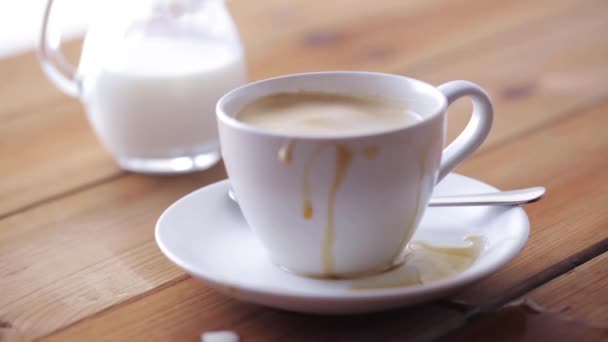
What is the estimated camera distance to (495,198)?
2.34ft

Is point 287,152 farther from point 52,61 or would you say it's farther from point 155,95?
point 52,61

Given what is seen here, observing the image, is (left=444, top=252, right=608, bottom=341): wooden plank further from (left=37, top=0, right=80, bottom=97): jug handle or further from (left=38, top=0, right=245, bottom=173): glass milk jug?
(left=37, top=0, right=80, bottom=97): jug handle

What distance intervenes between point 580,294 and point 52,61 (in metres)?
0.64

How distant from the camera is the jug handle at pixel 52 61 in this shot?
0.97 meters

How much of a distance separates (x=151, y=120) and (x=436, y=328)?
462 millimetres

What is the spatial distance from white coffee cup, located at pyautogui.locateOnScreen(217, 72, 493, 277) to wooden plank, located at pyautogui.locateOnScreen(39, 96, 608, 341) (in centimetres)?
5

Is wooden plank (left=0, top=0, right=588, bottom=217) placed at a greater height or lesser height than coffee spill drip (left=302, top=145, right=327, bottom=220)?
lesser

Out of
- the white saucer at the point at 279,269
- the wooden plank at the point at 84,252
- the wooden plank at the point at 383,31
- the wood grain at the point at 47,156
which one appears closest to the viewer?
the white saucer at the point at 279,269

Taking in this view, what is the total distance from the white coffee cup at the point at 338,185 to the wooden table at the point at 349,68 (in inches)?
2.1

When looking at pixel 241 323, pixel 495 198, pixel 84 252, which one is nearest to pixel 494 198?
pixel 495 198

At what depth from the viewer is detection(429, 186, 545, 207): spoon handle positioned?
2.31 feet

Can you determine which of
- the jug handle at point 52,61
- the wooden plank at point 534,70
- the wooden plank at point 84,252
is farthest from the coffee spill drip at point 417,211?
the jug handle at point 52,61

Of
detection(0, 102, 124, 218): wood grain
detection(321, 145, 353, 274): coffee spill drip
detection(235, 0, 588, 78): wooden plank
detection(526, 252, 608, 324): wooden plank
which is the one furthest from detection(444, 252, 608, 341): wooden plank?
detection(235, 0, 588, 78): wooden plank

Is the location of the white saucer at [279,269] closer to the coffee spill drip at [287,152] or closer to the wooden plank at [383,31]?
the coffee spill drip at [287,152]
